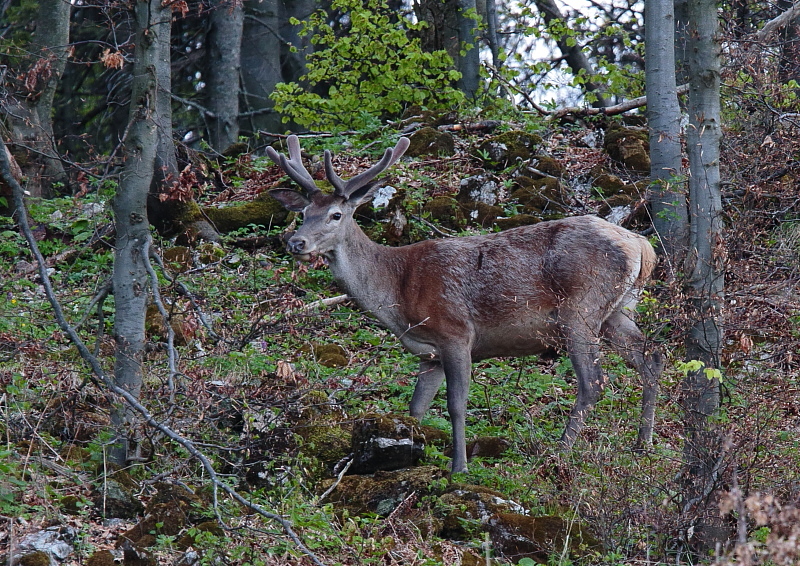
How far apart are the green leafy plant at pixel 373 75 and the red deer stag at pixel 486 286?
7257mm

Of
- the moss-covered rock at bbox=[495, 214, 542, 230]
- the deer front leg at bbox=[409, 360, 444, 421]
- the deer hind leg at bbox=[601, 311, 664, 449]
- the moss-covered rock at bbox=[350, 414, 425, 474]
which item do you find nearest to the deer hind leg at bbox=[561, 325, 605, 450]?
the deer hind leg at bbox=[601, 311, 664, 449]

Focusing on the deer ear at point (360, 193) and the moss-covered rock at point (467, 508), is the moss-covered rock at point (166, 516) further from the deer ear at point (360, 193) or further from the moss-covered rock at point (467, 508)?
the deer ear at point (360, 193)

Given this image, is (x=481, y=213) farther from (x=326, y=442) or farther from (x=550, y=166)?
(x=326, y=442)

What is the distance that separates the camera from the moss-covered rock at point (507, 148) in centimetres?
1242

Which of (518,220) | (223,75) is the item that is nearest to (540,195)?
(518,220)

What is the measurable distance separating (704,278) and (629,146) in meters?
6.76

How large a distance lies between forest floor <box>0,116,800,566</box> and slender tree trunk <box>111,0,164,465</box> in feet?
0.58

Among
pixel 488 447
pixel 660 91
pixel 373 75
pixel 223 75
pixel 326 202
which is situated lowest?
pixel 488 447

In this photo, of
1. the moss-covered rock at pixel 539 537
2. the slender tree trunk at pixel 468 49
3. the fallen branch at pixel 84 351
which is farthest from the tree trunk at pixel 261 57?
the moss-covered rock at pixel 539 537

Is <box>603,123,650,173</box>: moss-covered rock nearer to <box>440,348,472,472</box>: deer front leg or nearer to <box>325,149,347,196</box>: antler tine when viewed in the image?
<box>325,149,347,196</box>: antler tine

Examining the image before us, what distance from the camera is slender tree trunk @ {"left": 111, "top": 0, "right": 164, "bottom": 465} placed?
630 centimetres

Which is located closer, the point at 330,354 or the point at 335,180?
the point at 335,180

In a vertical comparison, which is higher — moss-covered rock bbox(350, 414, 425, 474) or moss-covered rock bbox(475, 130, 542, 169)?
moss-covered rock bbox(475, 130, 542, 169)

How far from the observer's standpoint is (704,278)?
5734 mm
